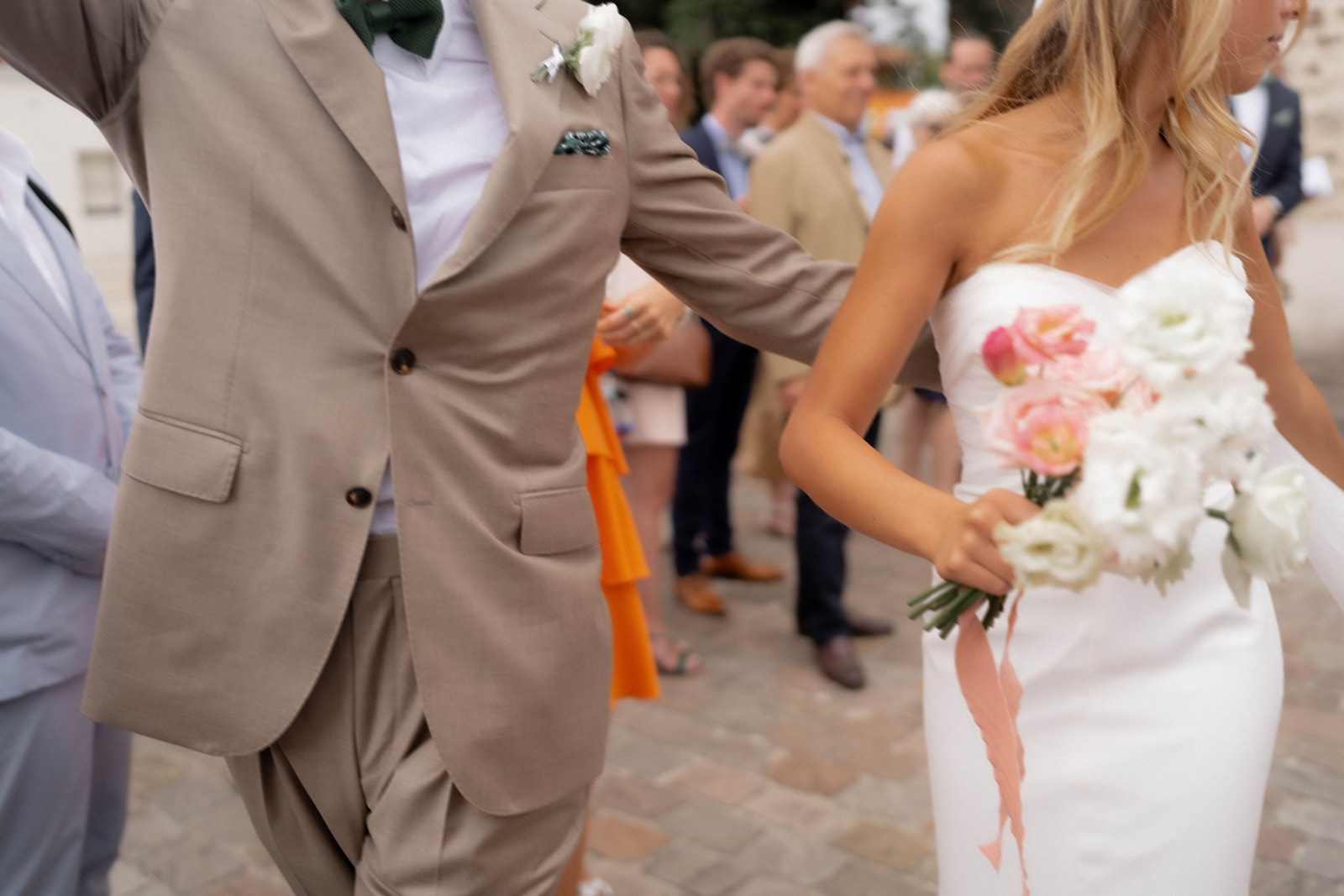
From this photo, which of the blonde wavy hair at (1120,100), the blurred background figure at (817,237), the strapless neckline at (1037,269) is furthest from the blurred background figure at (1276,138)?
the strapless neckline at (1037,269)

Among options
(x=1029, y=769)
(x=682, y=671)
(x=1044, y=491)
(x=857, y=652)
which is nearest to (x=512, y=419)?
(x=1044, y=491)

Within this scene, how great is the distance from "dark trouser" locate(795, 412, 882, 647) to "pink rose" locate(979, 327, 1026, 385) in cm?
322

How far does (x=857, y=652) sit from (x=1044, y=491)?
11.5ft

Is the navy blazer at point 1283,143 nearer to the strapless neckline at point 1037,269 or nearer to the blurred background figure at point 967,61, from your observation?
the blurred background figure at point 967,61

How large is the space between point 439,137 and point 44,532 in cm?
98

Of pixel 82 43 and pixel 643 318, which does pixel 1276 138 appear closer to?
pixel 643 318

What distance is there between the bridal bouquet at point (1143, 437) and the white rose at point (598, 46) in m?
0.82

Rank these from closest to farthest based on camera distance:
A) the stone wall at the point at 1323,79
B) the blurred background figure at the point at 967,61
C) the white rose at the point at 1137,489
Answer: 1. the white rose at the point at 1137,489
2. the blurred background figure at the point at 967,61
3. the stone wall at the point at 1323,79

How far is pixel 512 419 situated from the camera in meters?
1.82

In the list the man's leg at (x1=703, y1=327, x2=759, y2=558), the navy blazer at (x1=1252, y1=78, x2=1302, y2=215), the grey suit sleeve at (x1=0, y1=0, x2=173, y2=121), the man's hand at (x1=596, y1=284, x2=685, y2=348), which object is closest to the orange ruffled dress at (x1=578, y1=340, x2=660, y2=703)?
the man's hand at (x1=596, y1=284, x2=685, y2=348)

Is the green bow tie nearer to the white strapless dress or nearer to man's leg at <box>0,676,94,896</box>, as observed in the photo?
the white strapless dress

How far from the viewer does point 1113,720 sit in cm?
184

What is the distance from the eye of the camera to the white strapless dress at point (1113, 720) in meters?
1.80

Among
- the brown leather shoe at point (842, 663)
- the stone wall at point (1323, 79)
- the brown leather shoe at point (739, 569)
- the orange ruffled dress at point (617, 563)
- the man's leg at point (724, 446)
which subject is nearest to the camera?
the orange ruffled dress at point (617, 563)
